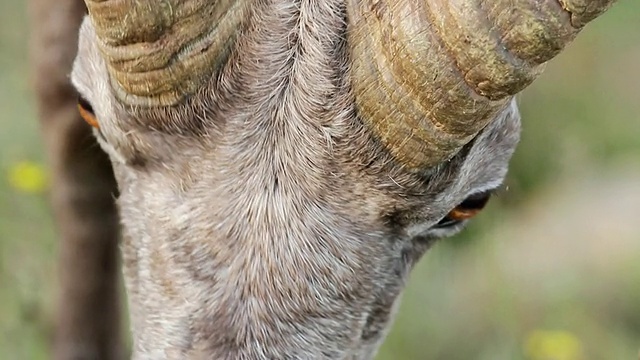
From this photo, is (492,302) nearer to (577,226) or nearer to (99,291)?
(577,226)

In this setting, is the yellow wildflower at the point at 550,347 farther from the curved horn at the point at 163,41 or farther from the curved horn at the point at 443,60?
the curved horn at the point at 163,41

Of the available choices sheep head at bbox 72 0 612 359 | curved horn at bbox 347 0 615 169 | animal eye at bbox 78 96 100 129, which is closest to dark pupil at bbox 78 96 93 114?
animal eye at bbox 78 96 100 129

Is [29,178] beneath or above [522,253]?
above

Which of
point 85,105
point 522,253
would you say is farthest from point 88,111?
point 522,253

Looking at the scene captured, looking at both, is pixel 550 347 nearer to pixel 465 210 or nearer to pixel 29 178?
pixel 465 210

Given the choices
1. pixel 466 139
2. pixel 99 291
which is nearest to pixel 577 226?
pixel 99 291

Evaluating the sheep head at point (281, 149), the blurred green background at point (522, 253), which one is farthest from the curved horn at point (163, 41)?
the blurred green background at point (522, 253)
